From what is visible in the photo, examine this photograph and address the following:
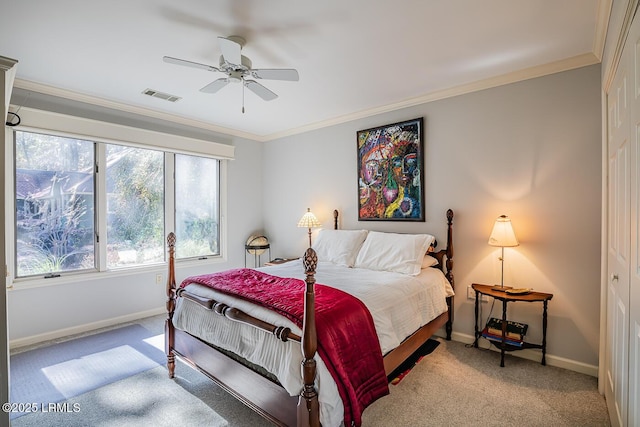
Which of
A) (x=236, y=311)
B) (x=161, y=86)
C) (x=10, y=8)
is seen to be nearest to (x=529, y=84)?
(x=236, y=311)

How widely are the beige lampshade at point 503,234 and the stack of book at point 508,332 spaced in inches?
29.5

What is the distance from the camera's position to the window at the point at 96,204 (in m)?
3.26

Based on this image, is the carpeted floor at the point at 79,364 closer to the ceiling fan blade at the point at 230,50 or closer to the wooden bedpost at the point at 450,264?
the ceiling fan blade at the point at 230,50

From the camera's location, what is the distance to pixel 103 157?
368 centimetres

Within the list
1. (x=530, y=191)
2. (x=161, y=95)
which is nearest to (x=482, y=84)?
(x=530, y=191)

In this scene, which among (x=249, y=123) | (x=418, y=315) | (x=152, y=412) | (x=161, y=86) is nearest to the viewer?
(x=152, y=412)

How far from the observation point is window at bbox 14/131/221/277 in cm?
326

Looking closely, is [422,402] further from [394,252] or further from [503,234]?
[503,234]

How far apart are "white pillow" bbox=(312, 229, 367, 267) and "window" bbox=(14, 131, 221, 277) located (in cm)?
204

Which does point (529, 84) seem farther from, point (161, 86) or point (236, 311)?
point (161, 86)

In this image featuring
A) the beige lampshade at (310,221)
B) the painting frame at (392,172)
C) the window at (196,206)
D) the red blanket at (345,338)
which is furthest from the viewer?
the window at (196,206)

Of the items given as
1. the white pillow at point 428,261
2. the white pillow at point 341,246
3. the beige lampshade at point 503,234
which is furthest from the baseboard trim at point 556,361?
the white pillow at point 341,246

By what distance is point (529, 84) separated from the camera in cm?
284

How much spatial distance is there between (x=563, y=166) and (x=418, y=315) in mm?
1784
